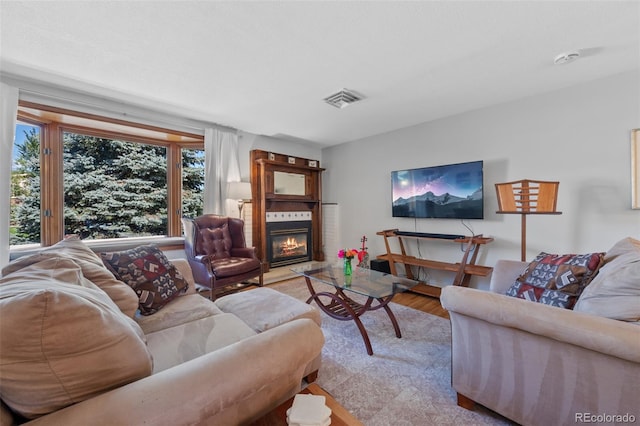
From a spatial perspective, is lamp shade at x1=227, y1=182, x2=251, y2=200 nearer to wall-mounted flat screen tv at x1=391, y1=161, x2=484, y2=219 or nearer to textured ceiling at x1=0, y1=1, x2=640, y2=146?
textured ceiling at x1=0, y1=1, x2=640, y2=146

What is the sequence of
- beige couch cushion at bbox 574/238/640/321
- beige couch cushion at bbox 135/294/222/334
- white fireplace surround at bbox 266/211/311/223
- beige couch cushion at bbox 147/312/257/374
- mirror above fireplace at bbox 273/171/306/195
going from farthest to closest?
mirror above fireplace at bbox 273/171/306/195
white fireplace surround at bbox 266/211/311/223
beige couch cushion at bbox 135/294/222/334
beige couch cushion at bbox 147/312/257/374
beige couch cushion at bbox 574/238/640/321

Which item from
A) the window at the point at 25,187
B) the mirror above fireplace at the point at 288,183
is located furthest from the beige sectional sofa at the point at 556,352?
the window at the point at 25,187

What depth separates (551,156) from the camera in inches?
107

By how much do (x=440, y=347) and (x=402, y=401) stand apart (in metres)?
0.72

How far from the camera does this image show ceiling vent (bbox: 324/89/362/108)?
2702 millimetres

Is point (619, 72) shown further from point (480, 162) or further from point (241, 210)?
point (241, 210)

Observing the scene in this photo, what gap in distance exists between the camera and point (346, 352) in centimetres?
195

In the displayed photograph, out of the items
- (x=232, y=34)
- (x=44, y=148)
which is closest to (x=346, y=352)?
(x=232, y=34)

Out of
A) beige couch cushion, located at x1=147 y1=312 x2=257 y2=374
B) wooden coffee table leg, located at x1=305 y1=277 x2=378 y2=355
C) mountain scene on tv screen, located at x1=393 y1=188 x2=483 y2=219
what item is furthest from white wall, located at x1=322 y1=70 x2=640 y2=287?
beige couch cushion, located at x1=147 y1=312 x2=257 y2=374

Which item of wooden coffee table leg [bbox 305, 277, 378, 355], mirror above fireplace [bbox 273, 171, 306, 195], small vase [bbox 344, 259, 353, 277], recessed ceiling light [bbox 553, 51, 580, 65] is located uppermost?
recessed ceiling light [bbox 553, 51, 580, 65]

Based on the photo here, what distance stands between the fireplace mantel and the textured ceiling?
4.55 ft

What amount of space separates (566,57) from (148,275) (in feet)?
11.7

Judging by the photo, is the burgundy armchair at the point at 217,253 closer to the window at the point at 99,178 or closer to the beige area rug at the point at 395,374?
the window at the point at 99,178

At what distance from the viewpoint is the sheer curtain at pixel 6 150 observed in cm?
225
